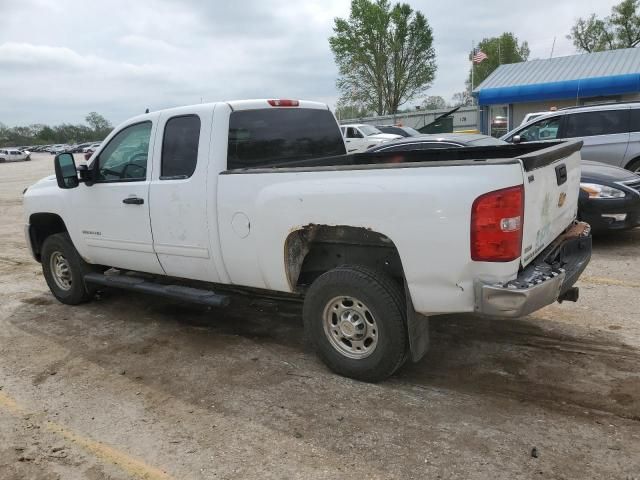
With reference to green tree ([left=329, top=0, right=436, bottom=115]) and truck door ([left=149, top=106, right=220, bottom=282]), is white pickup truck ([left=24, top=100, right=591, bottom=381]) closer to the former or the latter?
truck door ([left=149, top=106, right=220, bottom=282])

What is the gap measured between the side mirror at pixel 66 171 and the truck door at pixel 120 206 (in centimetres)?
10

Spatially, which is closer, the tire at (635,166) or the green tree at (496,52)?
the tire at (635,166)

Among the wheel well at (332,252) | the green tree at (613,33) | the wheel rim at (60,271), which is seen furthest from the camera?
the green tree at (613,33)

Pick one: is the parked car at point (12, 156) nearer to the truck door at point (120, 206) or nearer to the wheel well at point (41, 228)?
the wheel well at point (41, 228)

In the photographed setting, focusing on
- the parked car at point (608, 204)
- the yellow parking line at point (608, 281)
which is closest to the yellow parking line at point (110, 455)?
the yellow parking line at point (608, 281)

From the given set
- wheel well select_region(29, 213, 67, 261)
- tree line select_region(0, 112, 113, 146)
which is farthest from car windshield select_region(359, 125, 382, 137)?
tree line select_region(0, 112, 113, 146)

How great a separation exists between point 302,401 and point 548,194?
2080mm

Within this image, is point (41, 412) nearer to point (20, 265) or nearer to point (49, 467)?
point (49, 467)

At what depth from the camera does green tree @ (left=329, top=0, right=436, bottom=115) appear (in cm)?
5350

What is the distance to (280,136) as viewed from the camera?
4.76 metres

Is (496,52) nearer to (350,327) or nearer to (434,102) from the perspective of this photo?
(434,102)

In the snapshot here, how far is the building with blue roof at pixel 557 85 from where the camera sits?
23073 millimetres

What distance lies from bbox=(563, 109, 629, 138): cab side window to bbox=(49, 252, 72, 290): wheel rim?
888 centimetres

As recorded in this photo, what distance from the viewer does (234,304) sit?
578cm
